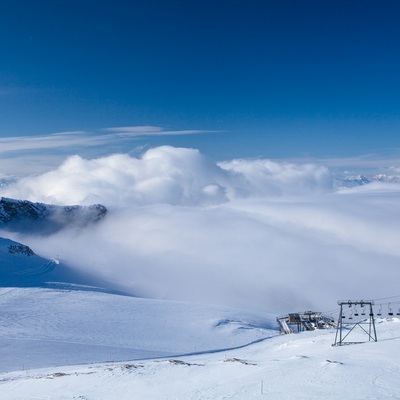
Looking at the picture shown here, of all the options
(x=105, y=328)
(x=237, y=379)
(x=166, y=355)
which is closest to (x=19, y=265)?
(x=105, y=328)

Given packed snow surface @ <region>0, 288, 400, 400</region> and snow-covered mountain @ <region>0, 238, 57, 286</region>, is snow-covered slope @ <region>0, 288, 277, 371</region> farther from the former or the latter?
snow-covered mountain @ <region>0, 238, 57, 286</region>

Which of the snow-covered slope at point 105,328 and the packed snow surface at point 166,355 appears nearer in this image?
the packed snow surface at point 166,355

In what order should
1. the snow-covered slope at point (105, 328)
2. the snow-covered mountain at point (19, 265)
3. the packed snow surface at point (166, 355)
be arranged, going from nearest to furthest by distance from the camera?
1. the packed snow surface at point (166, 355)
2. the snow-covered slope at point (105, 328)
3. the snow-covered mountain at point (19, 265)

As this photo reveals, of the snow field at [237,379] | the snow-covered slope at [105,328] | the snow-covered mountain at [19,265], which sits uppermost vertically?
the snow-covered mountain at [19,265]

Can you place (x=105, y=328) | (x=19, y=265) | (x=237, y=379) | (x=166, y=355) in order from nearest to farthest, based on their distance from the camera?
1. (x=237, y=379)
2. (x=166, y=355)
3. (x=105, y=328)
4. (x=19, y=265)

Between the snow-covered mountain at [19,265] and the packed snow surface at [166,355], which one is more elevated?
the snow-covered mountain at [19,265]

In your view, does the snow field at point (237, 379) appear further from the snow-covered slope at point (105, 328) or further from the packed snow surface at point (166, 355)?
the snow-covered slope at point (105, 328)

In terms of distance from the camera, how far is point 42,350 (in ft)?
141

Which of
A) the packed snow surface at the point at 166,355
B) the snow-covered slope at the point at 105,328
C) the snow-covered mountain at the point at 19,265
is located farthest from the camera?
the snow-covered mountain at the point at 19,265

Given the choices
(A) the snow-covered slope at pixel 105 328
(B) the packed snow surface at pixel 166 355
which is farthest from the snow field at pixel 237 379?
(A) the snow-covered slope at pixel 105 328

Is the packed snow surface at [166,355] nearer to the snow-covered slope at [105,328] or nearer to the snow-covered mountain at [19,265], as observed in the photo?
the snow-covered slope at [105,328]

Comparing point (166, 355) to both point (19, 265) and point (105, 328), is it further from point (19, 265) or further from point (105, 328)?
point (19, 265)

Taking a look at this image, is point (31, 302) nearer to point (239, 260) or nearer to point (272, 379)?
point (272, 379)

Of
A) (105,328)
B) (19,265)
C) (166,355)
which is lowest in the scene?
(166,355)
